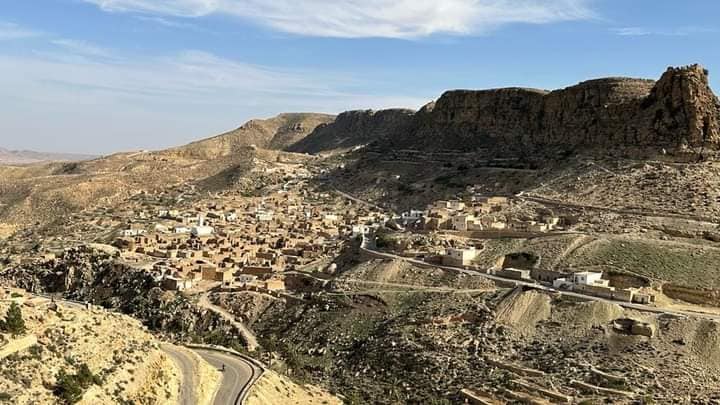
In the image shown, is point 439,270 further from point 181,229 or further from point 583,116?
point 583,116

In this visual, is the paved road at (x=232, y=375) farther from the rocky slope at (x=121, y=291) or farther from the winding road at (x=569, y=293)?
the winding road at (x=569, y=293)

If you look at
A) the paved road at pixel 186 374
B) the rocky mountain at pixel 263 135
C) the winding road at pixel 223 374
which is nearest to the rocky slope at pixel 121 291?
the winding road at pixel 223 374

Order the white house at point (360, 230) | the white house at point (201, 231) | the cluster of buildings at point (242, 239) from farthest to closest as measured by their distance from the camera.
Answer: the white house at point (201, 231) < the white house at point (360, 230) < the cluster of buildings at point (242, 239)

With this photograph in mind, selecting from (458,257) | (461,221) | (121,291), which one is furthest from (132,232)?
(458,257)

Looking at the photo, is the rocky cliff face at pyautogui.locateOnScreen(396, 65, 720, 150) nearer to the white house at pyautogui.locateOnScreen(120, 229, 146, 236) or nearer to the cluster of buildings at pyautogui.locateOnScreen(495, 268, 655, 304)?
the cluster of buildings at pyautogui.locateOnScreen(495, 268, 655, 304)

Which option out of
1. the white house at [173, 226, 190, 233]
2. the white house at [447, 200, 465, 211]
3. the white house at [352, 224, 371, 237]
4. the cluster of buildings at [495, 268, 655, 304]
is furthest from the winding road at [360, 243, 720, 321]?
the white house at [173, 226, 190, 233]

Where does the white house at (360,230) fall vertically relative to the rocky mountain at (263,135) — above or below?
below
